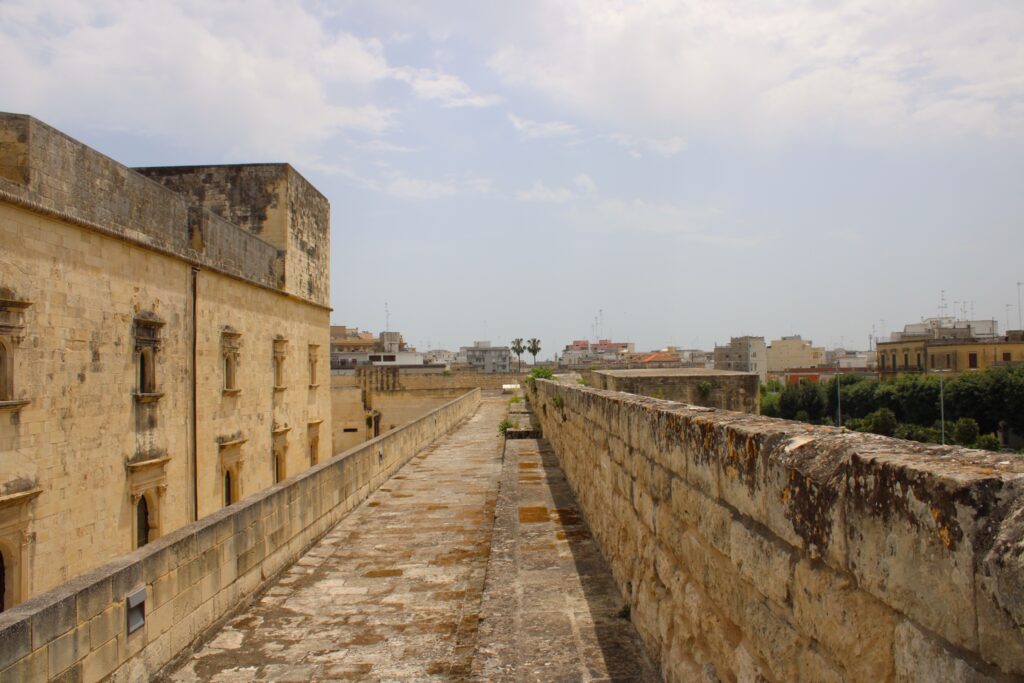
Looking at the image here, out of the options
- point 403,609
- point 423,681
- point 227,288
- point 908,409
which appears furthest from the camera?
point 908,409

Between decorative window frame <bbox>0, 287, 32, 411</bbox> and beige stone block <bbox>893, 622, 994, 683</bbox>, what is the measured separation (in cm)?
1030

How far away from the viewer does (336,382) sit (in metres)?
38.2

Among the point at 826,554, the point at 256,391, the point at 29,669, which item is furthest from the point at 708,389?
the point at 256,391

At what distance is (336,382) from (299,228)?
18.2m

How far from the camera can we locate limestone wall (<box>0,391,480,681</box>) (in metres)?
3.39

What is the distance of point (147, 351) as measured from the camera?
12.5 metres

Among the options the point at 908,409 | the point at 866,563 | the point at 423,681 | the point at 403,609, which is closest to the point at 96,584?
the point at 423,681

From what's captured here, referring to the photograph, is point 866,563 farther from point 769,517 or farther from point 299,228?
point 299,228

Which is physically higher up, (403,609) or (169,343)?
(169,343)

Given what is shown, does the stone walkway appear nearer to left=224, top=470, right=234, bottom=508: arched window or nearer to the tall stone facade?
the tall stone facade

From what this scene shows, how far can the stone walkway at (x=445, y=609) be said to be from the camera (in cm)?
393

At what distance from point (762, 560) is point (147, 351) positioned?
12539 millimetres

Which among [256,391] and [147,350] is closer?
[147,350]

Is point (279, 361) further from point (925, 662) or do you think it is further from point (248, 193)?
point (925, 662)
